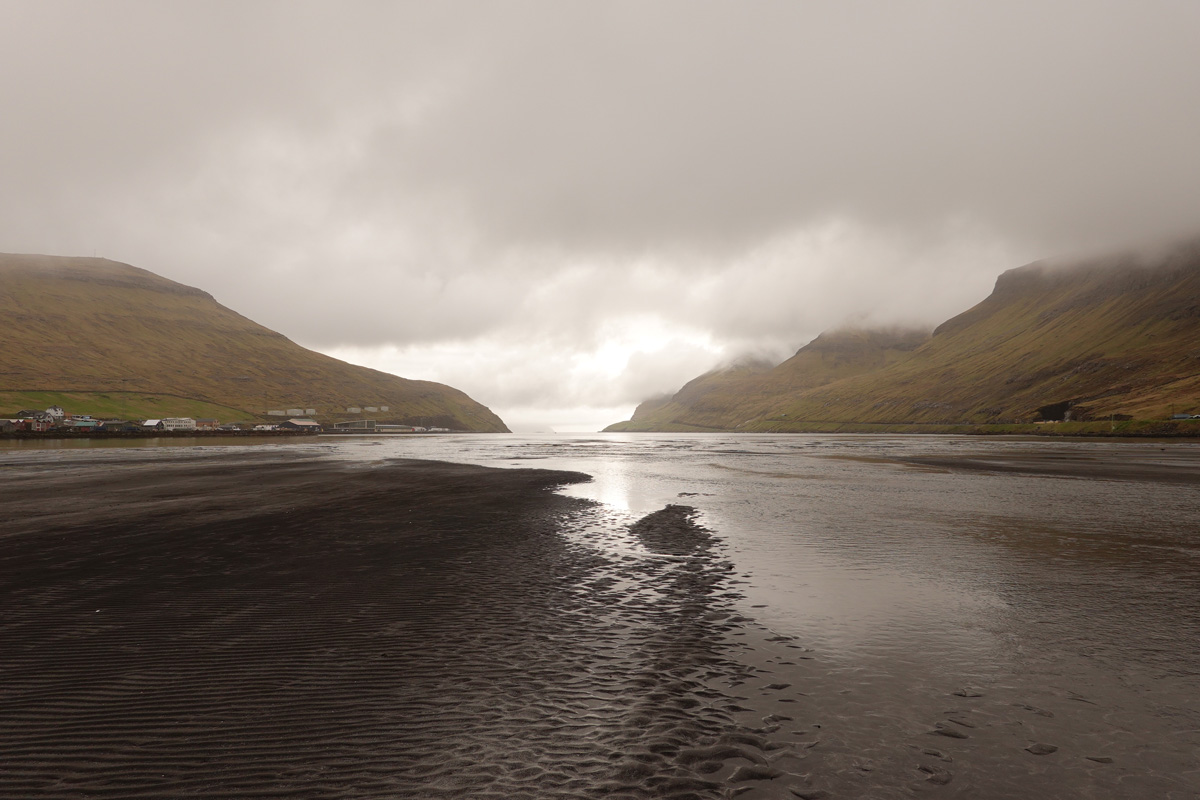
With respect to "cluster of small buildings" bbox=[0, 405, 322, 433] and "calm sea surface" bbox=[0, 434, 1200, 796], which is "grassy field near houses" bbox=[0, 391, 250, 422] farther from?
"calm sea surface" bbox=[0, 434, 1200, 796]

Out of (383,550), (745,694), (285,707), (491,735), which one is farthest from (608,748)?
(383,550)

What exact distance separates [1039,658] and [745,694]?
236 inches

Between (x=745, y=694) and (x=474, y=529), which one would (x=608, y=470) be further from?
(x=745, y=694)

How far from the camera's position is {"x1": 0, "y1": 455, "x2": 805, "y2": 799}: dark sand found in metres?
6.38

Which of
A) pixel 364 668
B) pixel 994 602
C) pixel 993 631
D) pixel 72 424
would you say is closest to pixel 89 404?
pixel 72 424

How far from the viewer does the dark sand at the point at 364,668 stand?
638 centimetres

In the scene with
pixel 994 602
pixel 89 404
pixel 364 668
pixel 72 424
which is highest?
pixel 89 404

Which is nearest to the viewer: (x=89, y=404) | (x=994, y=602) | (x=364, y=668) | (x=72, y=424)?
(x=364, y=668)

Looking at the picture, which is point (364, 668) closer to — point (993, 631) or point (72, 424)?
point (993, 631)

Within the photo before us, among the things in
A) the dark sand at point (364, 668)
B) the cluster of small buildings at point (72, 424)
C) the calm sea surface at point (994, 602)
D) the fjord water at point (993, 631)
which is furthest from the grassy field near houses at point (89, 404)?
the fjord water at point (993, 631)

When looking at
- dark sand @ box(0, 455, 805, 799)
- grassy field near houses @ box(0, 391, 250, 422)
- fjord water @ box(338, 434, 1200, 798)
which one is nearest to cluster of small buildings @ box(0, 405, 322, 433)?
grassy field near houses @ box(0, 391, 250, 422)

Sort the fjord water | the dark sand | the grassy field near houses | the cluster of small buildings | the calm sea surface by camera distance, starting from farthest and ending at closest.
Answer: the grassy field near houses → the cluster of small buildings → the calm sea surface → the fjord water → the dark sand

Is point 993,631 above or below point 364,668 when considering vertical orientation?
below

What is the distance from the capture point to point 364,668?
928 centimetres
